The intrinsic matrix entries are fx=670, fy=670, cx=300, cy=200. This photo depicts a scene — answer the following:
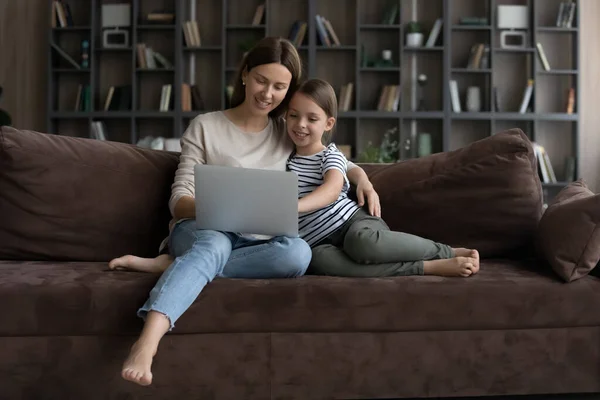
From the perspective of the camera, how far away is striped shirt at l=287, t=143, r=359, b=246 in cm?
209

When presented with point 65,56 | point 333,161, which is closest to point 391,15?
point 65,56

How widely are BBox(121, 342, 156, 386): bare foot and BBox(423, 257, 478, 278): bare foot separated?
2.61ft

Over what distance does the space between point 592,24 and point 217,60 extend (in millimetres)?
3243

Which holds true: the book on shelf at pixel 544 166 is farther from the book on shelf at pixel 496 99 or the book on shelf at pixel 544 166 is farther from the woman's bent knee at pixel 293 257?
the woman's bent knee at pixel 293 257

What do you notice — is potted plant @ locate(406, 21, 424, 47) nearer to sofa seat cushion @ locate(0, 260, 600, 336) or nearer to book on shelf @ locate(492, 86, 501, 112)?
book on shelf @ locate(492, 86, 501, 112)

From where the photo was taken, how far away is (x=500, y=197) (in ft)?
6.95

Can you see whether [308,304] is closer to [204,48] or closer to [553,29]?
[204,48]

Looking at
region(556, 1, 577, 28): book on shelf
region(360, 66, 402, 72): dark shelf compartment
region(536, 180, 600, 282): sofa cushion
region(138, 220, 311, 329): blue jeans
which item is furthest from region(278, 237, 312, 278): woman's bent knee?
region(556, 1, 577, 28): book on shelf

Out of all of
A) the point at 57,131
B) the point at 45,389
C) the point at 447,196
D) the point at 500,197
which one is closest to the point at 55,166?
the point at 45,389

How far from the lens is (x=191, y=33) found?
554 cm

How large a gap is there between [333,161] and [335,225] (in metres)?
0.21

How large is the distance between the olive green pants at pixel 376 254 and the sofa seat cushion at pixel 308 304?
94mm

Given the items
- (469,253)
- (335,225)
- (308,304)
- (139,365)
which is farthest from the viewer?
(335,225)

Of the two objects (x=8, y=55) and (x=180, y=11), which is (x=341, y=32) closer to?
(x=180, y=11)
